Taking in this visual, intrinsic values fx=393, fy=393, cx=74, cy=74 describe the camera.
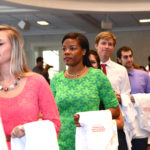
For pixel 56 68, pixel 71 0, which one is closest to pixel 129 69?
pixel 71 0

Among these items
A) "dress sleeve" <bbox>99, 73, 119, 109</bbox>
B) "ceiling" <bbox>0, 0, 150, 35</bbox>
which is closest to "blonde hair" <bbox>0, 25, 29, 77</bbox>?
"dress sleeve" <bbox>99, 73, 119, 109</bbox>

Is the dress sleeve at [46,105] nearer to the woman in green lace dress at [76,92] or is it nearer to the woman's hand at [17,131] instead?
the woman's hand at [17,131]

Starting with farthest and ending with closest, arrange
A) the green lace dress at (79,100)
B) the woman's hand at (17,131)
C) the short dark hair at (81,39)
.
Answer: the short dark hair at (81,39) → the green lace dress at (79,100) → the woman's hand at (17,131)

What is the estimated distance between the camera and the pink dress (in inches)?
75.9

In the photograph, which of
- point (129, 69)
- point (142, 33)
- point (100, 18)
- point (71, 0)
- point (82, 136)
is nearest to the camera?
point (82, 136)

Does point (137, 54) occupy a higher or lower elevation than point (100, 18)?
lower

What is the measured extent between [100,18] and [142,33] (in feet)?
7.74

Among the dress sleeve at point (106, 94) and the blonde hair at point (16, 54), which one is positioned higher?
the blonde hair at point (16, 54)

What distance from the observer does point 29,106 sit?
1.95 metres

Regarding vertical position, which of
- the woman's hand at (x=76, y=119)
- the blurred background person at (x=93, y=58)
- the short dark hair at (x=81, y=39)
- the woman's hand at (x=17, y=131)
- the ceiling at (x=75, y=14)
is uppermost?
the ceiling at (x=75, y=14)

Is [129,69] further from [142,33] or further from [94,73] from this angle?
[142,33]

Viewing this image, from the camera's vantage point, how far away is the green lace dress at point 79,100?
108 inches

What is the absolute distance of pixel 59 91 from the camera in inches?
112

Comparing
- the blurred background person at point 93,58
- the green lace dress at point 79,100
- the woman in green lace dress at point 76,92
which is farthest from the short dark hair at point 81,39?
the blurred background person at point 93,58
